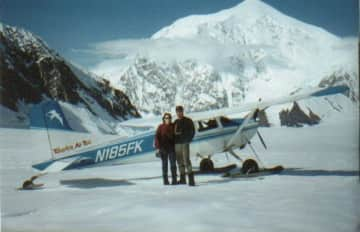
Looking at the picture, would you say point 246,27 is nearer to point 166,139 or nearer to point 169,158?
point 166,139

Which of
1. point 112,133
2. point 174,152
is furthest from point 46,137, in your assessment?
point 174,152

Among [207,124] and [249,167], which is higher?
[207,124]

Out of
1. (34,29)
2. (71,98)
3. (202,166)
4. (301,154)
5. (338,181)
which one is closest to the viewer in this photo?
(338,181)

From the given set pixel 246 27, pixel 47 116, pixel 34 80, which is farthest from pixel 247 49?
pixel 34 80

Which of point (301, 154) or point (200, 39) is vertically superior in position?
point (200, 39)

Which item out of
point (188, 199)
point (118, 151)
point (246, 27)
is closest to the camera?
point (188, 199)

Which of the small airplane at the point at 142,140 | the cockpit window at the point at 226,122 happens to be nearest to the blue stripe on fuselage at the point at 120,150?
the small airplane at the point at 142,140

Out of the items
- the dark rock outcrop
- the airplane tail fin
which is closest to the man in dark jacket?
the airplane tail fin

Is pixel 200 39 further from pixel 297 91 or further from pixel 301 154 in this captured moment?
pixel 301 154

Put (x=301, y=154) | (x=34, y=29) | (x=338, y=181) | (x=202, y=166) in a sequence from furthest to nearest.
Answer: (x=301, y=154)
(x=202, y=166)
(x=34, y=29)
(x=338, y=181)
